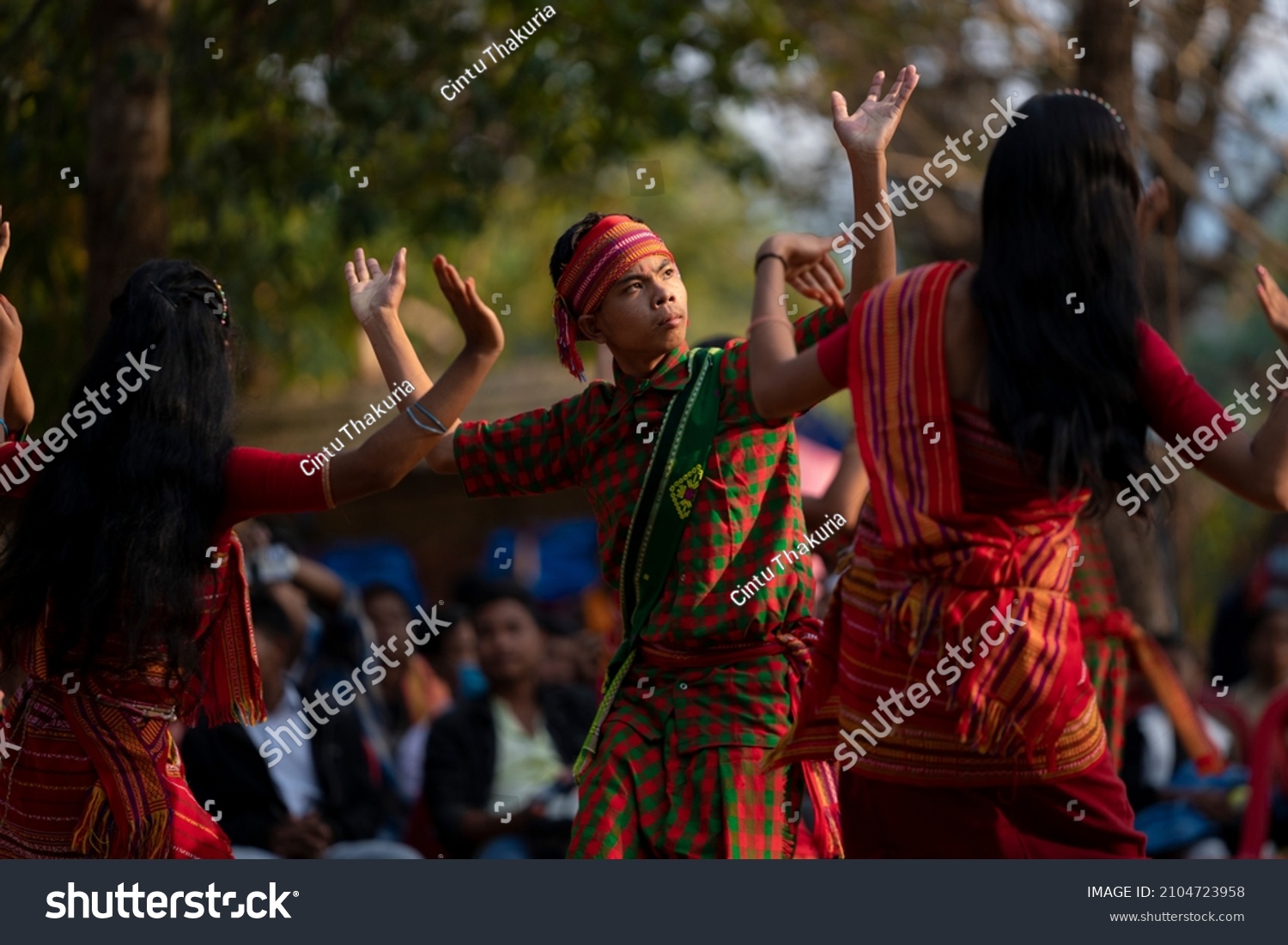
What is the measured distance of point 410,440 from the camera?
12.3 feet

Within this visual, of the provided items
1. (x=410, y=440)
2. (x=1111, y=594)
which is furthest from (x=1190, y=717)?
(x=410, y=440)

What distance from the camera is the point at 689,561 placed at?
156 inches

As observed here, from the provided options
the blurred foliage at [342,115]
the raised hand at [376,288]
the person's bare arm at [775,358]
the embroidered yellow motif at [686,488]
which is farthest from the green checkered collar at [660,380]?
the blurred foliage at [342,115]

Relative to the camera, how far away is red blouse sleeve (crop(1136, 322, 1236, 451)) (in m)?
3.12

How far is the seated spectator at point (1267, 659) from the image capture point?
Answer: 7.85m

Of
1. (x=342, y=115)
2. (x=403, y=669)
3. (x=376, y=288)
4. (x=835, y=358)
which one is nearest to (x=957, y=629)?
(x=835, y=358)

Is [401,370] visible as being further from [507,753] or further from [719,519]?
[507,753]

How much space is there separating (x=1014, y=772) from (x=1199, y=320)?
13746 mm

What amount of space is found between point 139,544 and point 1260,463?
2.32 meters

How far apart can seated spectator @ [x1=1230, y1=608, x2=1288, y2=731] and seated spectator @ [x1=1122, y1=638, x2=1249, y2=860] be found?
383 millimetres

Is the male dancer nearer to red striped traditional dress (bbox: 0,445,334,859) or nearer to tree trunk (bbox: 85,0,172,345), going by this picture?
red striped traditional dress (bbox: 0,445,334,859)

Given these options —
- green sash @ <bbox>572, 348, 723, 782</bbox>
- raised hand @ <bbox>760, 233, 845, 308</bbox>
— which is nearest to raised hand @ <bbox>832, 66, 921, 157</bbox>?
raised hand @ <bbox>760, 233, 845, 308</bbox>

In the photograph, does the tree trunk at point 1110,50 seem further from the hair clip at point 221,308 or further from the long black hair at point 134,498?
the long black hair at point 134,498

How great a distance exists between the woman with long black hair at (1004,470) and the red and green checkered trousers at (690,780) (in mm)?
414
